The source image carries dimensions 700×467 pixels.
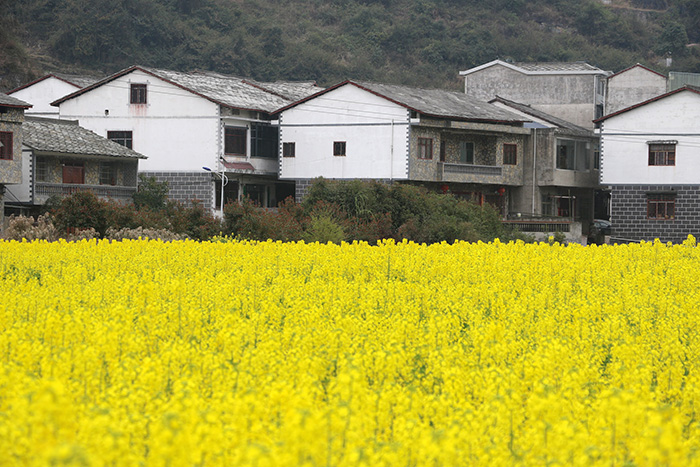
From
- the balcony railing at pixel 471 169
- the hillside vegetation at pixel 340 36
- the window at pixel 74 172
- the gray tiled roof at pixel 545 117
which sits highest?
the hillside vegetation at pixel 340 36

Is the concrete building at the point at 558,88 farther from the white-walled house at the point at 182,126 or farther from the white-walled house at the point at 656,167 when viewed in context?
the white-walled house at the point at 182,126

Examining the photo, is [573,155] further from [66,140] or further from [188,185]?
[66,140]

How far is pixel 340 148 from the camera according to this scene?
4591 cm

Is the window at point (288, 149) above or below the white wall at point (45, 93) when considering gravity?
below

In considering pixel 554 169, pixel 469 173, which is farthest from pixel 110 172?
pixel 554 169

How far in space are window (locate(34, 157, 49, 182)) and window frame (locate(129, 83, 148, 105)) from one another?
250 inches

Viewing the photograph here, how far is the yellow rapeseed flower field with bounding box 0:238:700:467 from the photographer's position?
576cm

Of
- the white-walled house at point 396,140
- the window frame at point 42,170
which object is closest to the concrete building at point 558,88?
the white-walled house at point 396,140

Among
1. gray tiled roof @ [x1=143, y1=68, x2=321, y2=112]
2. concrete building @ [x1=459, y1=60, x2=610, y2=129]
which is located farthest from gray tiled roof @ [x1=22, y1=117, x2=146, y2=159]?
concrete building @ [x1=459, y1=60, x2=610, y2=129]

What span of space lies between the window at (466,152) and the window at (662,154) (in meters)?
7.89

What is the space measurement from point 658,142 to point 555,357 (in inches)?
1495

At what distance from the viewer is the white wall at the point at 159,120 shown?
151ft

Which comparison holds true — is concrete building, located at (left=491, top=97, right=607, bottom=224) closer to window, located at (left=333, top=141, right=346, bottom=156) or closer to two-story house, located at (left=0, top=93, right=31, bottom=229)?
window, located at (left=333, top=141, right=346, bottom=156)

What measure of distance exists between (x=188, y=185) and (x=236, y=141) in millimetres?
2972
